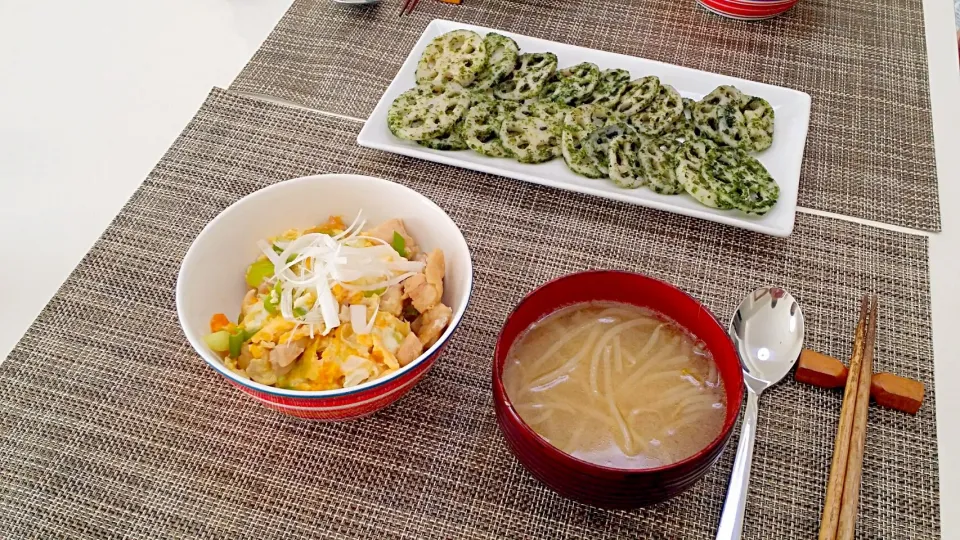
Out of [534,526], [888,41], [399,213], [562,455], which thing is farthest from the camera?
[888,41]

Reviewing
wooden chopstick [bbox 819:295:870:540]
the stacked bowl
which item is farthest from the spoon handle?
the stacked bowl

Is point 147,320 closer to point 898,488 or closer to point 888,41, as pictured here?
point 898,488

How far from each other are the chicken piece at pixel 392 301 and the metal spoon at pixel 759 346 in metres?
0.52

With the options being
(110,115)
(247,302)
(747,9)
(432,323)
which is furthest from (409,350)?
(747,9)

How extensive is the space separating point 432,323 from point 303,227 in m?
0.33

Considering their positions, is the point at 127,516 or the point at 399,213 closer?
the point at 127,516

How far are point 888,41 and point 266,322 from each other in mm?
1655

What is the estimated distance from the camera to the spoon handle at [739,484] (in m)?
1.01

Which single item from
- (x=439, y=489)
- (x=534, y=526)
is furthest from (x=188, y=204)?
(x=534, y=526)

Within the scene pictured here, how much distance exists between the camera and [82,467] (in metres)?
1.10

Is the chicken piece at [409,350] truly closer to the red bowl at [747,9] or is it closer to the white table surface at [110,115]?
the white table surface at [110,115]

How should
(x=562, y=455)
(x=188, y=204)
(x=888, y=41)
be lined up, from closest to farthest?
1. (x=562, y=455)
2. (x=188, y=204)
3. (x=888, y=41)

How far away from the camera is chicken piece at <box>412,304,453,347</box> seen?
1104mm

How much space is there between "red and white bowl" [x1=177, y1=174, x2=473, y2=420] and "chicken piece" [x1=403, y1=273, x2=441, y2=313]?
4 cm
